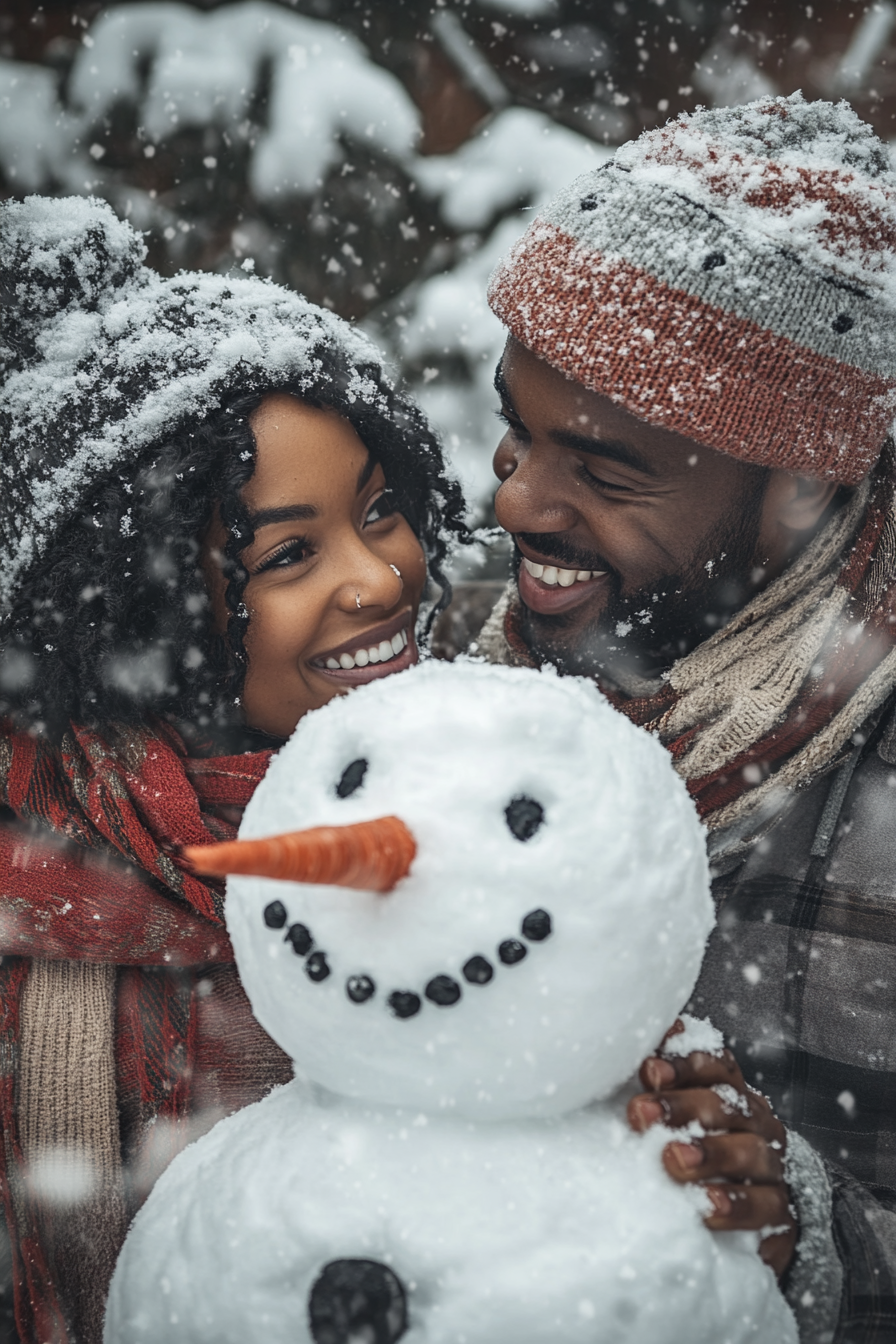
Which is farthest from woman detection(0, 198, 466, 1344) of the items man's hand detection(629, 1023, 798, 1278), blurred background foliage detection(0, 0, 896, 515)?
blurred background foliage detection(0, 0, 896, 515)

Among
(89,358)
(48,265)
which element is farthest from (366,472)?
(48,265)

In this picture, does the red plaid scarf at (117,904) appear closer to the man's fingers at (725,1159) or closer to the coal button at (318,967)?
the coal button at (318,967)

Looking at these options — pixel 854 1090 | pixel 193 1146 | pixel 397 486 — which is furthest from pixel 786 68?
pixel 193 1146

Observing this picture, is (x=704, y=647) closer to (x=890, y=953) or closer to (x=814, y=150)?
(x=890, y=953)

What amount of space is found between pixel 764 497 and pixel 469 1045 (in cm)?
107

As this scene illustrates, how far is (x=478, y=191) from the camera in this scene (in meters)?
2.84

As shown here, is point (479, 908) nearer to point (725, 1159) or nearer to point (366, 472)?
point (725, 1159)

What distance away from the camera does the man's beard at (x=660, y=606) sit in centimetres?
167

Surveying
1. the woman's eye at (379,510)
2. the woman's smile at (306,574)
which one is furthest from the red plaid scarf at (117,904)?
the woman's eye at (379,510)

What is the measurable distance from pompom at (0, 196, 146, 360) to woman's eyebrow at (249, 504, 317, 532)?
17.0 inches

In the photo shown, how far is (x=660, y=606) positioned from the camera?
1711 mm

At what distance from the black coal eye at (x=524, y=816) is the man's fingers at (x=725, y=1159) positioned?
324 millimetres

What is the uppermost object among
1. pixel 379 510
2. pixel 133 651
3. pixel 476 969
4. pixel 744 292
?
pixel 744 292

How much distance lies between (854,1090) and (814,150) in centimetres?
133
